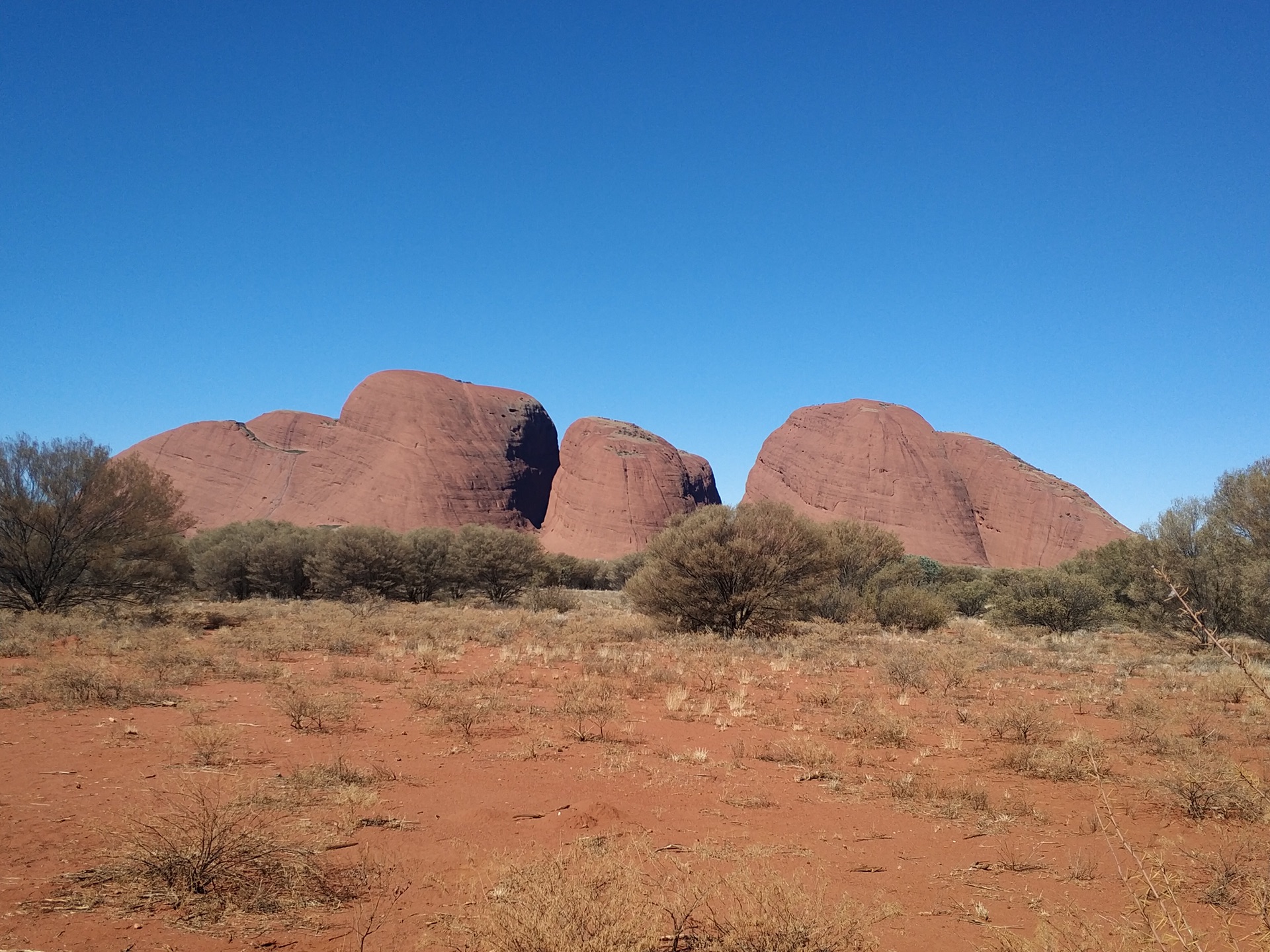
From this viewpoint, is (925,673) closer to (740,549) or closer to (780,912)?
(740,549)

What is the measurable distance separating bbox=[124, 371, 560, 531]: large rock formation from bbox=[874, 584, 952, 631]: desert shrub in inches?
2050

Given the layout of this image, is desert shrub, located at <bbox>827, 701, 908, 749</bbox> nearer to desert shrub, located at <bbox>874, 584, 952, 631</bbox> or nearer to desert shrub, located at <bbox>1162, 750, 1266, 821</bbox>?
desert shrub, located at <bbox>1162, 750, 1266, 821</bbox>

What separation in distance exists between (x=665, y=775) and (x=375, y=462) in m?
72.2

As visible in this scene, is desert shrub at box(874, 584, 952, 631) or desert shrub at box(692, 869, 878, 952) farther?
desert shrub at box(874, 584, 952, 631)

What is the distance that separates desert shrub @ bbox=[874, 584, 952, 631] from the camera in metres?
22.9

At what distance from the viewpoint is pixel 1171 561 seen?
707 inches

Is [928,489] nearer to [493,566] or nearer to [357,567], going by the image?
[493,566]

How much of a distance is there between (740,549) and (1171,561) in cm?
1060

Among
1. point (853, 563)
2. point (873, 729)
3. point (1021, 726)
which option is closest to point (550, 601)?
point (853, 563)

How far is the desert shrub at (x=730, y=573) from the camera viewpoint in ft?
62.3

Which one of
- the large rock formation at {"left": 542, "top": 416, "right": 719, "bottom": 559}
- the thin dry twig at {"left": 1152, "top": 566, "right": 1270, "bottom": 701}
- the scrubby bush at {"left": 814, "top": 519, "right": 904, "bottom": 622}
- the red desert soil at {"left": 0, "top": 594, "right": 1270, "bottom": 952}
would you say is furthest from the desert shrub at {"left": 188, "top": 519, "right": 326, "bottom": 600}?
the large rock formation at {"left": 542, "top": 416, "right": 719, "bottom": 559}

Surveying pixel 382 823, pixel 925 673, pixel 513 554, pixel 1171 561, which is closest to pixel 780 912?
pixel 382 823

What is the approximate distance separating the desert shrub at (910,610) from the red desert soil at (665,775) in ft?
31.0

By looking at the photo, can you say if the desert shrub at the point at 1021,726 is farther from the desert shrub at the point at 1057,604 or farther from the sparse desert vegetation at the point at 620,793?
the desert shrub at the point at 1057,604
